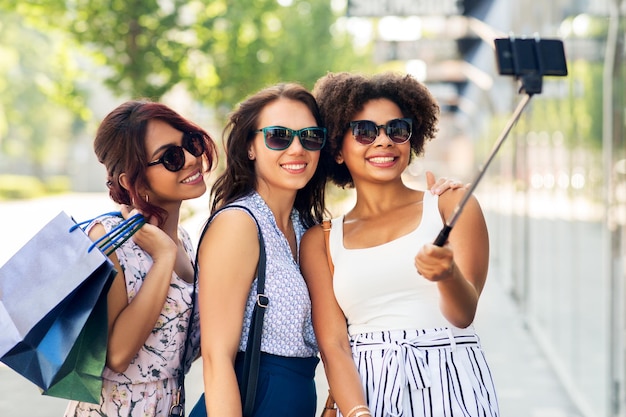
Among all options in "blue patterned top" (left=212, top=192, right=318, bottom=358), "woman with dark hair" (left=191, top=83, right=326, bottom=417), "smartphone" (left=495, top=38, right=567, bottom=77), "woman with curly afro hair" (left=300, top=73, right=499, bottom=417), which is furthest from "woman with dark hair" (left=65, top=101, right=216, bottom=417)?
"smartphone" (left=495, top=38, right=567, bottom=77)

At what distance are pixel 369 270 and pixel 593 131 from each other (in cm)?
425

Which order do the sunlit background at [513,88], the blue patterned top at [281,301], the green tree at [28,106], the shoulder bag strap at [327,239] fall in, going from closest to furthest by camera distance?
the blue patterned top at [281,301]
the shoulder bag strap at [327,239]
the sunlit background at [513,88]
the green tree at [28,106]

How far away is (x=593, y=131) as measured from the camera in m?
6.82

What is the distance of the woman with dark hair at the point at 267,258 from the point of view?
2914 mm

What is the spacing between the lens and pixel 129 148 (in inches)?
124

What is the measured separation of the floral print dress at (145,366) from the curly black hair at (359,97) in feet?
2.51

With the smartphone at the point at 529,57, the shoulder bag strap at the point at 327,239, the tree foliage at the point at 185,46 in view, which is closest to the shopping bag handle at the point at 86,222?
the shoulder bag strap at the point at 327,239

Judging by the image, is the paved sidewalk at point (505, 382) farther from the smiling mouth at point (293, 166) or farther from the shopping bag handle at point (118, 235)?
the shopping bag handle at point (118, 235)

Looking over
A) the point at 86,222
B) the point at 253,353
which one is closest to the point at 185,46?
the point at 86,222

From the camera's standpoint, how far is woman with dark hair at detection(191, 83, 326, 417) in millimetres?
2914

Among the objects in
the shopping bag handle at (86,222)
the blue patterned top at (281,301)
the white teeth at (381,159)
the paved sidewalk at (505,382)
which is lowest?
the paved sidewalk at (505,382)

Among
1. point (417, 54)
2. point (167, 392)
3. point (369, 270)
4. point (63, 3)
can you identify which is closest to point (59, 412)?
point (167, 392)

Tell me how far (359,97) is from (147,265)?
35.5 inches

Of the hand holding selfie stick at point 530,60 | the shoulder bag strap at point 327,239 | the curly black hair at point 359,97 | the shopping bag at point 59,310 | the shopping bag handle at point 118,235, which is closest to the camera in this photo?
the hand holding selfie stick at point 530,60
